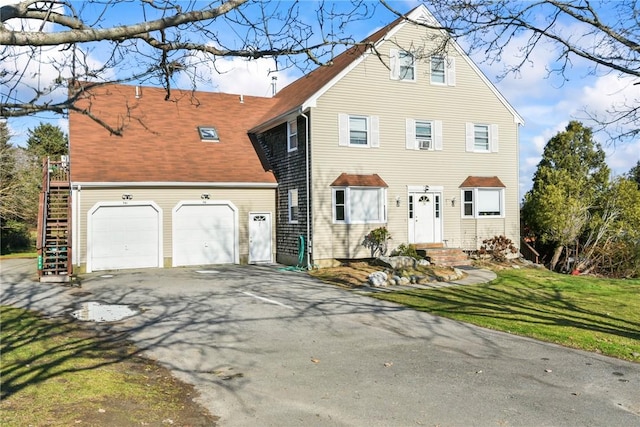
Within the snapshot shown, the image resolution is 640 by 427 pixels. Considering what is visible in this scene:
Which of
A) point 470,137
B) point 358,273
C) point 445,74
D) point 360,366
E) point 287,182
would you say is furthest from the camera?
point 470,137

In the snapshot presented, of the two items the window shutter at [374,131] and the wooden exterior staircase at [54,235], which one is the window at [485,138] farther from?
the wooden exterior staircase at [54,235]

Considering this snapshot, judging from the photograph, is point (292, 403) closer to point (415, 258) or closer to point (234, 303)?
point (234, 303)

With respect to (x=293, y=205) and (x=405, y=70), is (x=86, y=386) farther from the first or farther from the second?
(x=405, y=70)

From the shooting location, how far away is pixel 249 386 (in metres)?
6.40

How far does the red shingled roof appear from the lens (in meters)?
20.0

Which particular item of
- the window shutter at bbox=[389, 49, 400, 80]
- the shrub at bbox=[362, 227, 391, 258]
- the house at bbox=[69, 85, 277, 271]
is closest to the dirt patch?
the shrub at bbox=[362, 227, 391, 258]

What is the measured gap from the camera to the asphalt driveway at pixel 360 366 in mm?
5484

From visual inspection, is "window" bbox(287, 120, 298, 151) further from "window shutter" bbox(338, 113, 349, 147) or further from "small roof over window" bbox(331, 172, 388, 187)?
"small roof over window" bbox(331, 172, 388, 187)

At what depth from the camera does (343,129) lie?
2022 cm

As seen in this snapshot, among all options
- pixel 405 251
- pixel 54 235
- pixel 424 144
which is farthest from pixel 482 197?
pixel 54 235

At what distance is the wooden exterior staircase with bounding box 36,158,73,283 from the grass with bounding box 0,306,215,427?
8.52 m

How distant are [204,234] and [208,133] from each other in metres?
4.87

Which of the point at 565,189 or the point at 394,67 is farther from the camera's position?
the point at 565,189

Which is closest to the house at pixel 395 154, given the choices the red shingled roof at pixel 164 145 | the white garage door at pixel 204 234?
the red shingled roof at pixel 164 145
